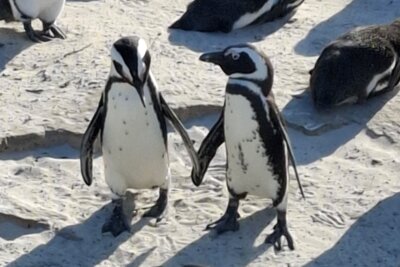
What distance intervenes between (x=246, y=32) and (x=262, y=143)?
2.29 metres

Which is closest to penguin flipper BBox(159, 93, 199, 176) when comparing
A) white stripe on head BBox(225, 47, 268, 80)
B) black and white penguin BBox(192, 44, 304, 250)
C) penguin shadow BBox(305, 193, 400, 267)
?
black and white penguin BBox(192, 44, 304, 250)

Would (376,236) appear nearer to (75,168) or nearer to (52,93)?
(75,168)

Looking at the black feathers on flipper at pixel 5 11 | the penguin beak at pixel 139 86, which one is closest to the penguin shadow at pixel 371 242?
the penguin beak at pixel 139 86

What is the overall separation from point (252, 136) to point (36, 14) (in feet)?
7.79

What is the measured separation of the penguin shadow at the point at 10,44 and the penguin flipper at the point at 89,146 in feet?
4.75

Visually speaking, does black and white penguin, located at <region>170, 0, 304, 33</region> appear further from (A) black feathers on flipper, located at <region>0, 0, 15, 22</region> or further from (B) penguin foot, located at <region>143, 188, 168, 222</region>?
(B) penguin foot, located at <region>143, 188, 168, 222</region>

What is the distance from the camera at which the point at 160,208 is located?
4.66 metres

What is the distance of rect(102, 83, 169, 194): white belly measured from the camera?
4.44 metres

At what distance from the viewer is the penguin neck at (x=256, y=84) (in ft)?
14.2

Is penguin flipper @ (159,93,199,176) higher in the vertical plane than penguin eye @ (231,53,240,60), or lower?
lower

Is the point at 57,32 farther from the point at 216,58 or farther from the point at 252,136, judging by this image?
the point at 252,136

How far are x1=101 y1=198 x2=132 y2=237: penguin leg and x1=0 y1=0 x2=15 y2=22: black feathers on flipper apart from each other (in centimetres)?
211

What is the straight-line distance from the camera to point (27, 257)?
172 inches

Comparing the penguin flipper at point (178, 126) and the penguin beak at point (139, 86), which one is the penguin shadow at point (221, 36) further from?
the penguin beak at point (139, 86)
